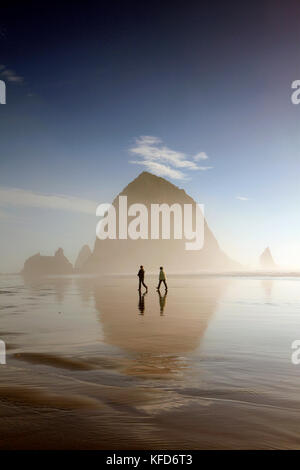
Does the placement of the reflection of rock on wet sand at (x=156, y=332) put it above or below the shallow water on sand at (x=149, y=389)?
below

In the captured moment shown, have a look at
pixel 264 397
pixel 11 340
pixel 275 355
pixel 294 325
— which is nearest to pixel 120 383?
pixel 264 397

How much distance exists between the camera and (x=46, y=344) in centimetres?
852

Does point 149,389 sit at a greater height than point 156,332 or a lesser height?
greater

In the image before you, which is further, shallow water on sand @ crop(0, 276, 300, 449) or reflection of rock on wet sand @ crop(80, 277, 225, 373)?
reflection of rock on wet sand @ crop(80, 277, 225, 373)

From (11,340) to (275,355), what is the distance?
19.7 feet

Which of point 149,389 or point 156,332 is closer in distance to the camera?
point 149,389

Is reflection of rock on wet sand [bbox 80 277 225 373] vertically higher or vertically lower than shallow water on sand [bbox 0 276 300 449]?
lower

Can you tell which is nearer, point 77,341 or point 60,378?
point 60,378

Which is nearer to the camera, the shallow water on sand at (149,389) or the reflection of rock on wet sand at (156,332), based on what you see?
the shallow water on sand at (149,389)

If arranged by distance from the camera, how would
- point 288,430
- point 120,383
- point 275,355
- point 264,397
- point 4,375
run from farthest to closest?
point 275,355 → point 4,375 → point 120,383 → point 264,397 → point 288,430
